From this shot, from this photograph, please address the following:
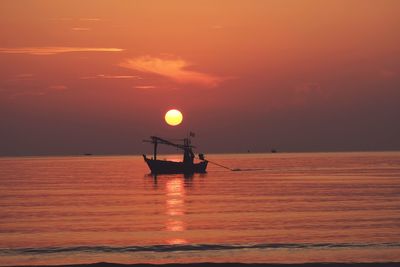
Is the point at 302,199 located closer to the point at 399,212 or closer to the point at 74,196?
the point at 399,212

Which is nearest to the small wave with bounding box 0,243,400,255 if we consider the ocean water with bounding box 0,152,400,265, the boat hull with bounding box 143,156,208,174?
the ocean water with bounding box 0,152,400,265

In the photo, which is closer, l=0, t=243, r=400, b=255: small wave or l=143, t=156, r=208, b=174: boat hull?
l=0, t=243, r=400, b=255: small wave

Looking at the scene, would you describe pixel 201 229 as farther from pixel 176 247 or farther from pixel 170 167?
pixel 170 167

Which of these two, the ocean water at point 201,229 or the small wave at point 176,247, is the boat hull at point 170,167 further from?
the small wave at point 176,247

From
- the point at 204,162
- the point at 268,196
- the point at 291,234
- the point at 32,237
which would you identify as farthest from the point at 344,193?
the point at 204,162

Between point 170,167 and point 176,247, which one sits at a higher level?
point 170,167

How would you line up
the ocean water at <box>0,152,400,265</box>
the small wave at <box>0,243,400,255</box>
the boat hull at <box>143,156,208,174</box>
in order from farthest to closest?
the boat hull at <box>143,156,208,174</box> → the small wave at <box>0,243,400,255</box> → the ocean water at <box>0,152,400,265</box>

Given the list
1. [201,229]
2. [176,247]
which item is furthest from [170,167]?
[176,247]

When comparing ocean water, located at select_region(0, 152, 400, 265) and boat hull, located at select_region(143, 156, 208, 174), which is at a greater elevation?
boat hull, located at select_region(143, 156, 208, 174)

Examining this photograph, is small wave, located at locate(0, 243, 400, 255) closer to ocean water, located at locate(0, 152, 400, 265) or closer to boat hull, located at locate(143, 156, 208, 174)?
ocean water, located at locate(0, 152, 400, 265)

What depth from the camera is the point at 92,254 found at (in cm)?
3362

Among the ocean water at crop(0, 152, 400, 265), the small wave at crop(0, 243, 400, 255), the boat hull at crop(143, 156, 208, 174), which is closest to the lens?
the ocean water at crop(0, 152, 400, 265)

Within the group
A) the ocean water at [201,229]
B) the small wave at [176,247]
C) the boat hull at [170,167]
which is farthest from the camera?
the boat hull at [170,167]

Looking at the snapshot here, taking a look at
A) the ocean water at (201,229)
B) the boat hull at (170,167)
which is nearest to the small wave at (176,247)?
the ocean water at (201,229)
